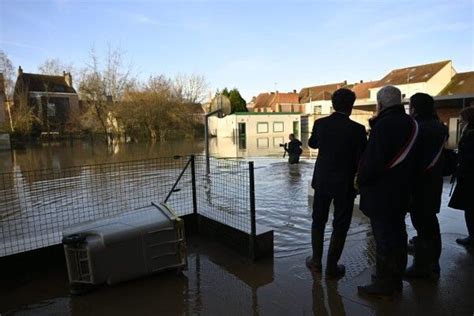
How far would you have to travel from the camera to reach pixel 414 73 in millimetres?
46969

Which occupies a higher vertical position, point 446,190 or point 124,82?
point 124,82

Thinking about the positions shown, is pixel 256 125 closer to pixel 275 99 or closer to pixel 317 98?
pixel 275 99

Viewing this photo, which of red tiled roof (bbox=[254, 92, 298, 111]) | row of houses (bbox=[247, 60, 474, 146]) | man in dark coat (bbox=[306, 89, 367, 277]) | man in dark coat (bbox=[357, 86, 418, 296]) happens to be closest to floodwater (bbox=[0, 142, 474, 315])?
man in dark coat (bbox=[357, 86, 418, 296])

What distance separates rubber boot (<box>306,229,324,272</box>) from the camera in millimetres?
3410

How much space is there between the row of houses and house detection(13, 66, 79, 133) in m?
31.9

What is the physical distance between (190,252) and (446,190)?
244 inches

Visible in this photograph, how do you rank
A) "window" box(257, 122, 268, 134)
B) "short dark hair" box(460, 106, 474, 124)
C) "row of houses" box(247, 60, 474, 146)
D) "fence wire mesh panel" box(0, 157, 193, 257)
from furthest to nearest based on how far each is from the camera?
"window" box(257, 122, 268, 134)
"row of houses" box(247, 60, 474, 146)
"fence wire mesh panel" box(0, 157, 193, 257)
"short dark hair" box(460, 106, 474, 124)

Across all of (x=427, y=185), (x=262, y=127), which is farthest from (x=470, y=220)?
(x=262, y=127)

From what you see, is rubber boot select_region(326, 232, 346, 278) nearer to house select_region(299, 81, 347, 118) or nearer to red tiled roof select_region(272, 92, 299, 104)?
house select_region(299, 81, 347, 118)

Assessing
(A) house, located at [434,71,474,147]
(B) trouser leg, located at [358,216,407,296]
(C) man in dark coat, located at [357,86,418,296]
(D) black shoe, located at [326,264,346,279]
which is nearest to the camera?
(C) man in dark coat, located at [357,86,418,296]

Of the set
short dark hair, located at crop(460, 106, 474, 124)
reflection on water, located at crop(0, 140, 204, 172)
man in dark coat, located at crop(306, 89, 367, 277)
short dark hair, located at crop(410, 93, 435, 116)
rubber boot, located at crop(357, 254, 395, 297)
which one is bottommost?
reflection on water, located at crop(0, 140, 204, 172)

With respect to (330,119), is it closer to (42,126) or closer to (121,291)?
(121,291)

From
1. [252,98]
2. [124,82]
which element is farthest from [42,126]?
[252,98]

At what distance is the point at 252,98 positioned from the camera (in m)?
78.6
